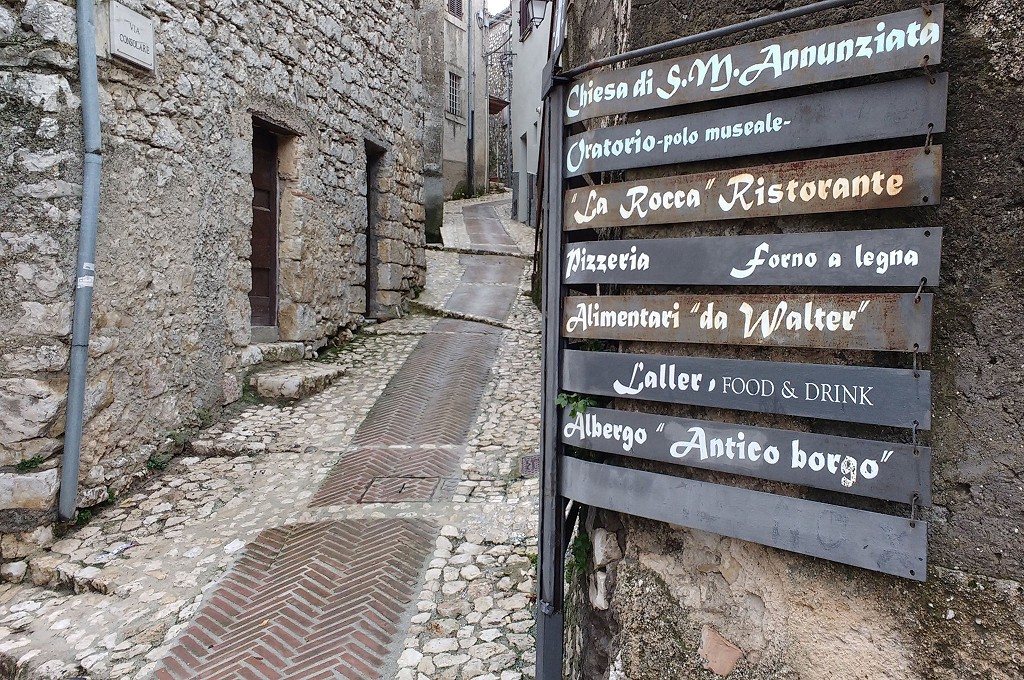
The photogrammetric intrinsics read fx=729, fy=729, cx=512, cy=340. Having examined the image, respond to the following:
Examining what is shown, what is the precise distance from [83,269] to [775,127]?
12.1 ft

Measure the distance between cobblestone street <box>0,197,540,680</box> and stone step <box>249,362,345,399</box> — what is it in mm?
117

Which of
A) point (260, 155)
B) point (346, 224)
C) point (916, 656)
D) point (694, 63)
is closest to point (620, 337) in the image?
point (694, 63)

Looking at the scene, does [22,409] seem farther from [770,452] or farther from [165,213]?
[770,452]

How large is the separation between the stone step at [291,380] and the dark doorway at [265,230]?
617 millimetres

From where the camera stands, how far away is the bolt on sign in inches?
68.5

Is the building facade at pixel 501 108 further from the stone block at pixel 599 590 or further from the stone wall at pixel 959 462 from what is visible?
the stone wall at pixel 959 462

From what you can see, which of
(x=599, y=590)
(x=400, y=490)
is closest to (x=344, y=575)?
(x=400, y=490)

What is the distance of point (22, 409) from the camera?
3.87m

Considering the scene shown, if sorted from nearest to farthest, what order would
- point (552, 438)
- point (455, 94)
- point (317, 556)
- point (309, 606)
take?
point (552, 438) < point (309, 606) < point (317, 556) < point (455, 94)

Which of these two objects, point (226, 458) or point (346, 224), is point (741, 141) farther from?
point (346, 224)

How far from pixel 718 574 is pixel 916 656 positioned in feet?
1.65

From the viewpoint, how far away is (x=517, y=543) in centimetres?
371

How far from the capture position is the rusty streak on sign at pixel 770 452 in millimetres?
1730

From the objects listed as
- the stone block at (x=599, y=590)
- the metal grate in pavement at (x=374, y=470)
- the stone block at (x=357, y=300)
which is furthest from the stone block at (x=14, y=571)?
the stone block at (x=357, y=300)
